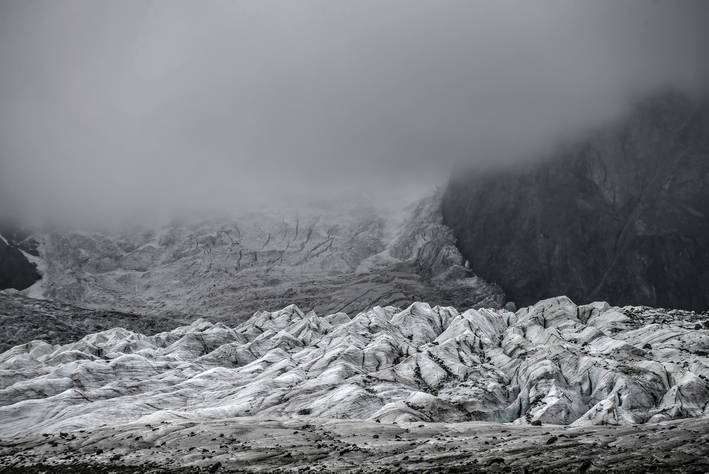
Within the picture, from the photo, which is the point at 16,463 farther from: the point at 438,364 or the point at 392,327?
the point at 392,327

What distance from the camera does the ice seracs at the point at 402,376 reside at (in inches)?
3752

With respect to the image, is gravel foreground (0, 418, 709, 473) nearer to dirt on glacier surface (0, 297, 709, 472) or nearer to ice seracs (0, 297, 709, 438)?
dirt on glacier surface (0, 297, 709, 472)

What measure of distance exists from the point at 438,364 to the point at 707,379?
4890cm

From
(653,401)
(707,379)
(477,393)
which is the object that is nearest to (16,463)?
(477,393)

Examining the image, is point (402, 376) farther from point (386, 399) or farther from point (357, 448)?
point (357, 448)

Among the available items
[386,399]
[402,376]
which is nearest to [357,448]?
[386,399]

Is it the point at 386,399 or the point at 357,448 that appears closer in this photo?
the point at 357,448

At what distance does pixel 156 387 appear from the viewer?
5007 inches

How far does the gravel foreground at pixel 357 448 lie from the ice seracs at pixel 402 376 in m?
13.0

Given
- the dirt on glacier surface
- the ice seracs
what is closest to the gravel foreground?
the dirt on glacier surface

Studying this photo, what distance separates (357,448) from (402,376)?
54537 millimetres

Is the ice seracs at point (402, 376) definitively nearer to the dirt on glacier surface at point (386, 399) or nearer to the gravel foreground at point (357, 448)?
the dirt on glacier surface at point (386, 399)

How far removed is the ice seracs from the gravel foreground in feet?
42.7

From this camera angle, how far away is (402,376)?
120 meters
